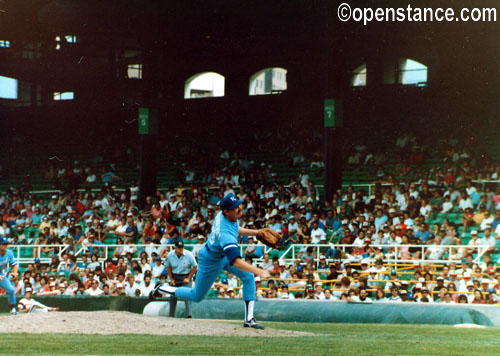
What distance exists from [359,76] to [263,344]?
26.1 metres

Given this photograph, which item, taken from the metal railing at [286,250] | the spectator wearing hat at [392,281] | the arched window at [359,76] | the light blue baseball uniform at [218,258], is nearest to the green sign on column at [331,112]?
the metal railing at [286,250]

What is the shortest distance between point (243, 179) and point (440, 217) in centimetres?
808

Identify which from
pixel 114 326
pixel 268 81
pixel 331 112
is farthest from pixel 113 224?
pixel 268 81

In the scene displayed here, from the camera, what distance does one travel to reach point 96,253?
2100 centimetres

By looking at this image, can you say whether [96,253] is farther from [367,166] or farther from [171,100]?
[171,100]

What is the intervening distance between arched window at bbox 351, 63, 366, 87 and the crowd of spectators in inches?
323

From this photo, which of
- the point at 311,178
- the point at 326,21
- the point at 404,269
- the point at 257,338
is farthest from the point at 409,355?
the point at 311,178

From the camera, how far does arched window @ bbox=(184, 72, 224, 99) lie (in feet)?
121

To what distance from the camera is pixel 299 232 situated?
1980 centimetres

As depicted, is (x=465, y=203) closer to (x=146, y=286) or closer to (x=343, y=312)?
(x=343, y=312)

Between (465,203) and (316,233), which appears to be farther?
(316,233)

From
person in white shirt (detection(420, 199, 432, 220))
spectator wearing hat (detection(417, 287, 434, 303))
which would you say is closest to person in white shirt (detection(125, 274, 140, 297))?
spectator wearing hat (detection(417, 287, 434, 303))

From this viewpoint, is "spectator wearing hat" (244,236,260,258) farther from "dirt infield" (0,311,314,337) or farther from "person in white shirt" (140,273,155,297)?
"dirt infield" (0,311,314,337)

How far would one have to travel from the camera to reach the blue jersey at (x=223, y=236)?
367 inches
